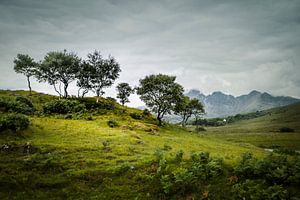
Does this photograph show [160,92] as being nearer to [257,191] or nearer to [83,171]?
[83,171]

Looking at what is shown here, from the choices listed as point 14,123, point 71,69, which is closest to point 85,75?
point 71,69

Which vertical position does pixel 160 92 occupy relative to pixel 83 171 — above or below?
above

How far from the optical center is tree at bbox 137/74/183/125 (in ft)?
287

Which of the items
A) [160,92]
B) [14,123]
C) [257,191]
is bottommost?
[257,191]

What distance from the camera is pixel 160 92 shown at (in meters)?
88.7

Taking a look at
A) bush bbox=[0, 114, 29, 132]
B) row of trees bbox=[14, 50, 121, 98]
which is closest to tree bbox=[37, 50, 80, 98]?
row of trees bbox=[14, 50, 121, 98]

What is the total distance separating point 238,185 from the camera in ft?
65.6

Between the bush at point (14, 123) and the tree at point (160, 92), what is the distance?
50235 mm

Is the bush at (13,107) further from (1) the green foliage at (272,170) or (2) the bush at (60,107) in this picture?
(1) the green foliage at (272,170)

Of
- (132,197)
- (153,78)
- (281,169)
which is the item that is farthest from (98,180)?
(153,78)

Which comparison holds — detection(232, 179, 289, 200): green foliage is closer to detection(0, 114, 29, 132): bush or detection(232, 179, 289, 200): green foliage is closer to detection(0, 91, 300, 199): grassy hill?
detection(0, 91, 300, 199): grassy hill

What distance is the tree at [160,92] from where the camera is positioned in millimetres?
87438

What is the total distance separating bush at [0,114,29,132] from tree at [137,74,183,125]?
50235 mm

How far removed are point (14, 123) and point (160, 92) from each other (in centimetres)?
5479
